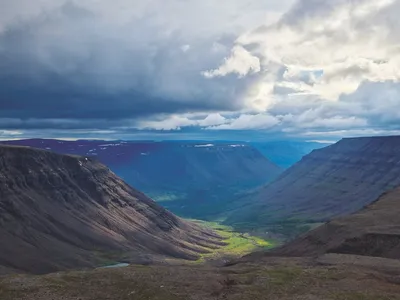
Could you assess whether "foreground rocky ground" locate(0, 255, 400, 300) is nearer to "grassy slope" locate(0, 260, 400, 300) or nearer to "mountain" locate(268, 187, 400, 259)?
"grassy slope" locate(0, 260, 400, 300)

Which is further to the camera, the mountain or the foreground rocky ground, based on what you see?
the mountain

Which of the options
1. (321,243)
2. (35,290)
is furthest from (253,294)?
(321,243)

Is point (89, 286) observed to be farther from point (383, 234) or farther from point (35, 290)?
point (383, 234)

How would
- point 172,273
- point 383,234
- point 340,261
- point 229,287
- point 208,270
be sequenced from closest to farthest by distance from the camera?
point 229,287
point 172,273
point 208,270
point 340,261
point 383,234

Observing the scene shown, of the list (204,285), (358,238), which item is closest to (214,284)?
(204,285)

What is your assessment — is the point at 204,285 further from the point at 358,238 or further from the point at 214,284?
the point at 358,238

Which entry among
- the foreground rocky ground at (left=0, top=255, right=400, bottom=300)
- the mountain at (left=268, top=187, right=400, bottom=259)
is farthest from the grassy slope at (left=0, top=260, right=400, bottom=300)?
the mountain at (left=268, top=187, right=400, bottom=259)
